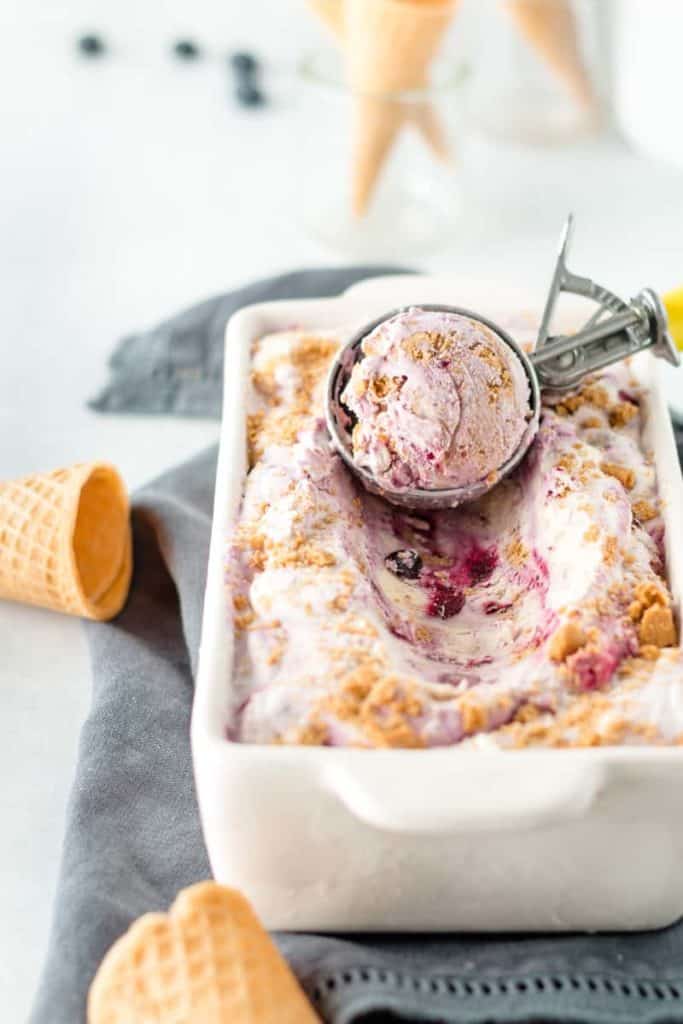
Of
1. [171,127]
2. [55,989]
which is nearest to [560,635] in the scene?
[55,989]

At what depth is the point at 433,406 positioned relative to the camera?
172 centimetres

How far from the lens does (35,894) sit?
1.64 metres

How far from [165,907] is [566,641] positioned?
0.52 meters

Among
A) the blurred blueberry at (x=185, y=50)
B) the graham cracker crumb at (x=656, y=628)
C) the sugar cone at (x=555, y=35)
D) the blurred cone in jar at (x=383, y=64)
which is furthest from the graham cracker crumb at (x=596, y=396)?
the blurred blueberry at (x=185, y=50)

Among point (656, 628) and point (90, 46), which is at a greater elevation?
point (90, 46)

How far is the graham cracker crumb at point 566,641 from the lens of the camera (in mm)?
1489

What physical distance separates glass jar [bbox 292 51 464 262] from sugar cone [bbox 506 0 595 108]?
344mm

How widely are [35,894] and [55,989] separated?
0.22 metres

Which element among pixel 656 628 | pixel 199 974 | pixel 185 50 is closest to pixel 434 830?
pixel 199 974

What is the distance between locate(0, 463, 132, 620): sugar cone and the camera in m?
1.90

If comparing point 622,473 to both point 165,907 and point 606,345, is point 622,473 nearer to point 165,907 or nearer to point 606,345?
point 606,345

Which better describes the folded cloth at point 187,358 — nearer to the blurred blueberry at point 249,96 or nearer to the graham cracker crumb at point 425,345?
the graham cracker crumb at point 425,345

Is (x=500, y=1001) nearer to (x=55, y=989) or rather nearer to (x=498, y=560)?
(x=55, y=989)

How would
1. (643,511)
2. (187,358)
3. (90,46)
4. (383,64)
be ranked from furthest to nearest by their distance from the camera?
(90,46) < (383,64) < (187,358) < (643,511)
